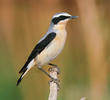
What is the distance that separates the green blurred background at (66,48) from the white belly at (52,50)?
84cm

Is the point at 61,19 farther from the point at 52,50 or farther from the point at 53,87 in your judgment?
the point at 53,87

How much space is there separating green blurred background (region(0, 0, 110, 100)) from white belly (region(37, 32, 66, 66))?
2.76 feet

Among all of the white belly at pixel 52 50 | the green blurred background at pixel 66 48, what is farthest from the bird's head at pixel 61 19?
the green blurred background at pixel 66 48

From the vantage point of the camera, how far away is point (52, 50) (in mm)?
3998

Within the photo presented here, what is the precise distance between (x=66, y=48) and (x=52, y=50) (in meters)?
1.90

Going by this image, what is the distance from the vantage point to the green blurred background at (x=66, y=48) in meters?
5.09

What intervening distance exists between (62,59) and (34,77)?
43cm

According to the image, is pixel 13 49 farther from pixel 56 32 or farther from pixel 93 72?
pixel 56 32

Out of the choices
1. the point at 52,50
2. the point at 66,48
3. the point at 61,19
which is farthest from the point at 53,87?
the point at 66,48

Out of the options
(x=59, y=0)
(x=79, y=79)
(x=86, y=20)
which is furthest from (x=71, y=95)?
(x=59, y=0)

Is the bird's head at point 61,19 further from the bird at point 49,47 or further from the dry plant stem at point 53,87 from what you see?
the dry plant stem at point 53,87

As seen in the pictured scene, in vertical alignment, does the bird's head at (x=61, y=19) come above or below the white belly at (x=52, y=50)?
above

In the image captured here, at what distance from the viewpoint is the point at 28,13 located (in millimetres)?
6289

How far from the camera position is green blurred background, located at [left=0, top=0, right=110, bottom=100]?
16.7ft
